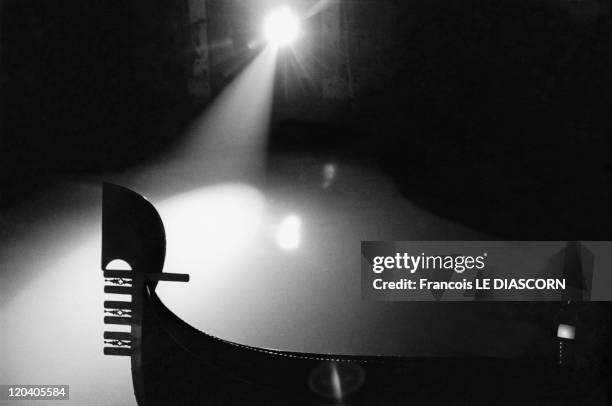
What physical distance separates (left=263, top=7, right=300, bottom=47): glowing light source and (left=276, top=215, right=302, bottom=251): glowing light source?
1327 mm

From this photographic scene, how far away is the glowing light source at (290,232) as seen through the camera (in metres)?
3.47

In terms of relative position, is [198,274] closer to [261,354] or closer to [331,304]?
[331,304]

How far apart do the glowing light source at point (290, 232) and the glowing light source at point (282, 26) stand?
1.33 meters

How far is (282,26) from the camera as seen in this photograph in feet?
10.9

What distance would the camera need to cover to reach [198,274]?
3.47 meters

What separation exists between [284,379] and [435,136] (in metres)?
2.20

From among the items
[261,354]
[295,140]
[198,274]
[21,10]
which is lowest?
[261,354]

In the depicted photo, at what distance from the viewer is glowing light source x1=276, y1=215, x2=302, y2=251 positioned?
11.4ft

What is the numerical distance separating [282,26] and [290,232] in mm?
1546

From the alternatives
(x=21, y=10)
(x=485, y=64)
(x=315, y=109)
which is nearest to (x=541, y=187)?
(x=485, y=64)

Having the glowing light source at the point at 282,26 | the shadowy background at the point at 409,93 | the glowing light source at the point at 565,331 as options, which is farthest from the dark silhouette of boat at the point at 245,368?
the glowing light source at the point at 282,26

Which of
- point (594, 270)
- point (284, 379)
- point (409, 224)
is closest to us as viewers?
point (284, 379)

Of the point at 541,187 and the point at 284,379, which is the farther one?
the point at 541,187

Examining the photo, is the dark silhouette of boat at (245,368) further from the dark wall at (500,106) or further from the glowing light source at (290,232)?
the dark wall at (500,106)
